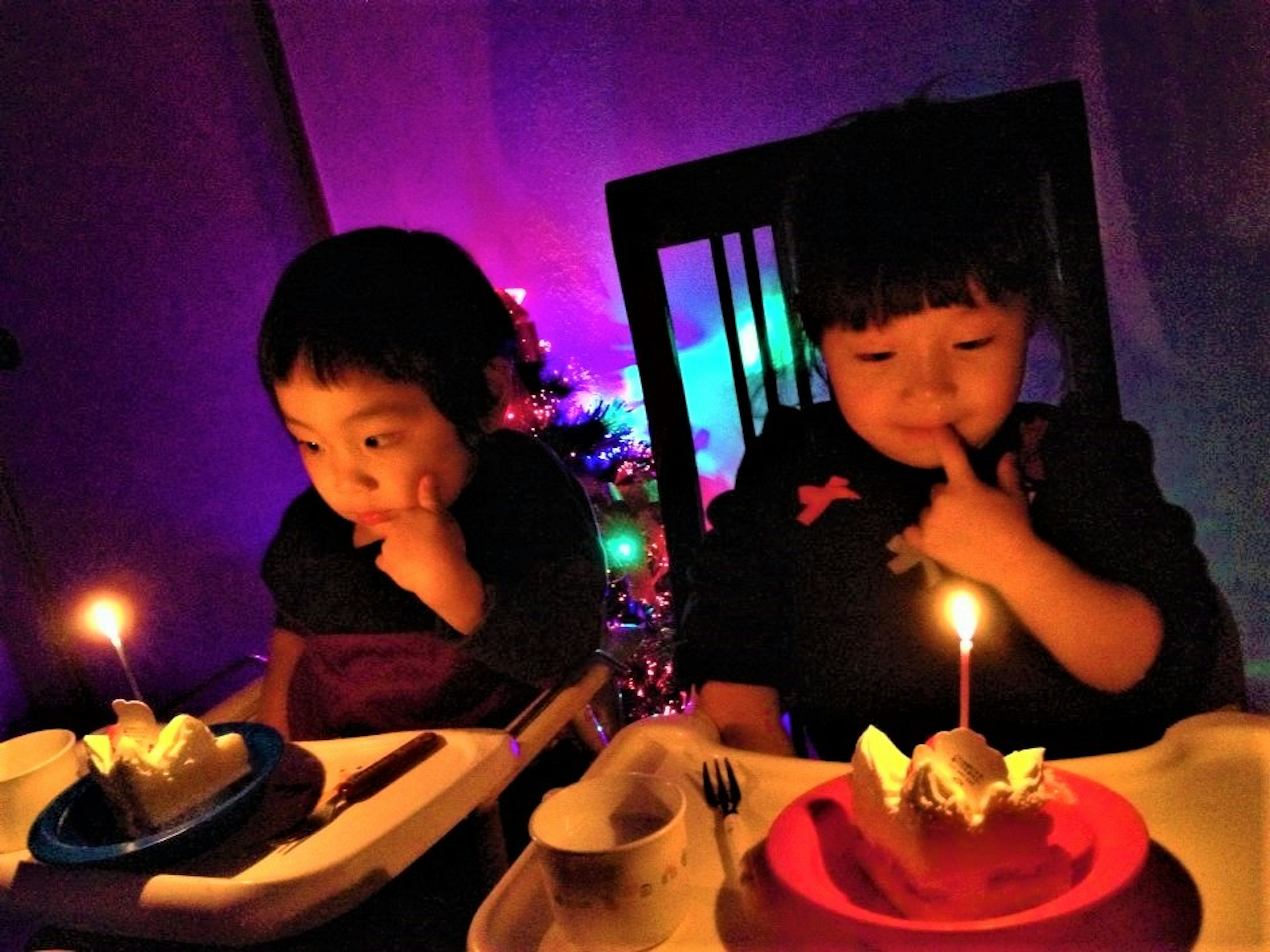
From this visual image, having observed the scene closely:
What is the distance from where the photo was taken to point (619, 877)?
67 centimetres

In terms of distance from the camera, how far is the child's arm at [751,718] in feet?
3.23

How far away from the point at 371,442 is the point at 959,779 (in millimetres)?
712

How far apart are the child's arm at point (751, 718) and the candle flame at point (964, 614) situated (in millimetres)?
202

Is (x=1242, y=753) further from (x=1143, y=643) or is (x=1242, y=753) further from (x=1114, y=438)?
(x=1114, y=438)

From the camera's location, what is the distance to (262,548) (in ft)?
4.65

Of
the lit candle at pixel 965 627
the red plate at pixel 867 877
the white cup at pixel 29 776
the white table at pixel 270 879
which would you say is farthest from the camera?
the white cup at pixel 29 776

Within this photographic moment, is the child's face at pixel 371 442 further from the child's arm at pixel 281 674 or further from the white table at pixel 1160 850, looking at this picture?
the white table at pixel 1160 850

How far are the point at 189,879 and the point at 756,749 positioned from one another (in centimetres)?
51

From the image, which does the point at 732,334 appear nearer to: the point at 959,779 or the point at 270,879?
the point at 959,779

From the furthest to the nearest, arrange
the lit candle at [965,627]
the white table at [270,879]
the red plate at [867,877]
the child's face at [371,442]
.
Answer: the child's face at [371,442]
the white table at [270,879]
the lit candle at [965,627]
the red plate at [867,877]

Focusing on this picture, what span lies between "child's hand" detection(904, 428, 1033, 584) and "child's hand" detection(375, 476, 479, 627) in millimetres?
522

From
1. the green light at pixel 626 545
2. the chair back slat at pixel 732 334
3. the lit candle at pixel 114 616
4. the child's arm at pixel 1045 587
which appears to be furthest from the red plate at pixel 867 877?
the lit candle at pixel 114 616

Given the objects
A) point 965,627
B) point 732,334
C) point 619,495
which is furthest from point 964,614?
point 619,495

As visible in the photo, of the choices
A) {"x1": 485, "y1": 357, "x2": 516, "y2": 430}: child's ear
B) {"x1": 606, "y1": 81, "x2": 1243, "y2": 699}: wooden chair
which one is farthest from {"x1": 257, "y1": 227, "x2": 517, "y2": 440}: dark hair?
{"x1": 606, "y1": 81, "x2": 1243, "y2": 699}: wooden chair
